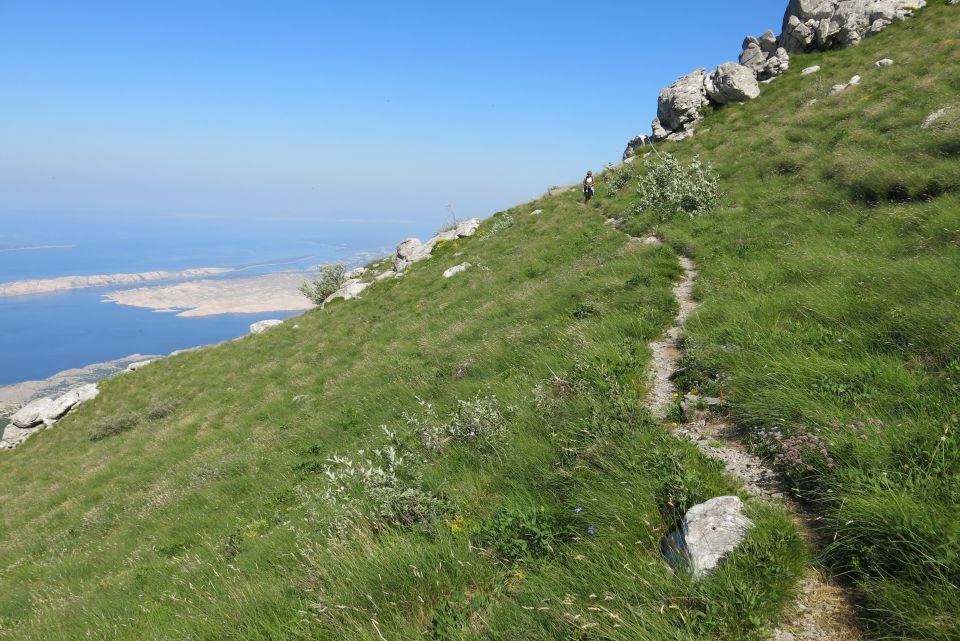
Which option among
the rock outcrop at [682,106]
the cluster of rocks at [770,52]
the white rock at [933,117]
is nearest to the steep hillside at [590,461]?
the white rock at [933,117]

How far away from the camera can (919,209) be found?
34.2 ft

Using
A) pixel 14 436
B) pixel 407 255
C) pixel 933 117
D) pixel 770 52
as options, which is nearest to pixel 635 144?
pixel 770 52

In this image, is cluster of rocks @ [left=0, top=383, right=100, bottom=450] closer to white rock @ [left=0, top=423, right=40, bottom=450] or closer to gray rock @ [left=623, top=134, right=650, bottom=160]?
white rock @ [left=0, top=423, right=40, bottom=450]

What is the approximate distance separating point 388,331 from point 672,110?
3134cm

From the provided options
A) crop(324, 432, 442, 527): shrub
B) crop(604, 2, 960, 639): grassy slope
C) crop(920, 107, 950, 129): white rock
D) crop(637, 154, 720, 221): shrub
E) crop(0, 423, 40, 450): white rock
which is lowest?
crop(0, 423, 40, 450): white rock

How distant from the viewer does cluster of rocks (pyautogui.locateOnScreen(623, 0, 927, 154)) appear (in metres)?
33.9

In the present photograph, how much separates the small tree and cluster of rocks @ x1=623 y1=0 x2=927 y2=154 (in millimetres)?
31291

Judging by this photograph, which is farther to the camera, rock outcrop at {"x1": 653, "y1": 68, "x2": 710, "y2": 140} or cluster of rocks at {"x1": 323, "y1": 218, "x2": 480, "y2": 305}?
rock outcrop at {"x1": 653, "y1": 68, "x2": 710, "y2": 140}

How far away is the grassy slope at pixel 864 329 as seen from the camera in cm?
330

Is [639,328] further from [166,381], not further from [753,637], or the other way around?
[166,381]

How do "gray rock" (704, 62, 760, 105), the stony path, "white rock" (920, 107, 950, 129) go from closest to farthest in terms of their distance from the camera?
the stony path
"white rock" (920, 107, 950, 129)
"gray rock" (704, 62, 760, 105)

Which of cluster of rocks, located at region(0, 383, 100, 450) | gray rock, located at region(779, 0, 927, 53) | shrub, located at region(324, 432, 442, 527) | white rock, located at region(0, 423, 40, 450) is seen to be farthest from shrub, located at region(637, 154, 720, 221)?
white rock, located at region(0, 423, 40, 450)

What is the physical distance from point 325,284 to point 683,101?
1472 inches

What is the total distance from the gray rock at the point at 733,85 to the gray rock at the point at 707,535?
132 ft
